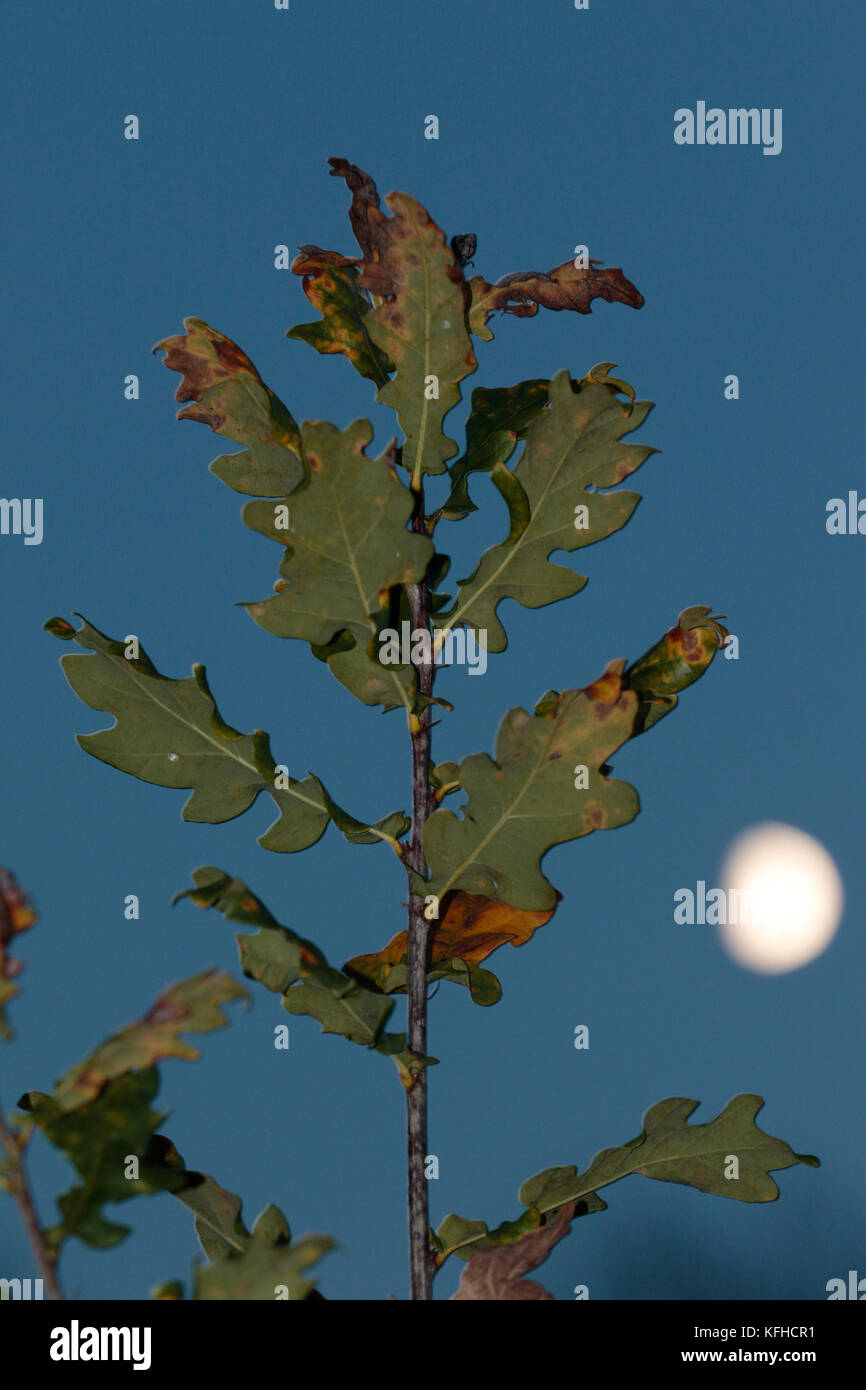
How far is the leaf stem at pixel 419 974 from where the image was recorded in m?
1.07

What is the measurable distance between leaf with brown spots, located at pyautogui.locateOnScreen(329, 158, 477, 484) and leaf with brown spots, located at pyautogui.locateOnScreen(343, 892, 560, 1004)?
0.44m

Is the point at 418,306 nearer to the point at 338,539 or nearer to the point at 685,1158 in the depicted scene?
the point at 338,539

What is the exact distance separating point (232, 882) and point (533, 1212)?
40cm

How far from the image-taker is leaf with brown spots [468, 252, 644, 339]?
1164mm

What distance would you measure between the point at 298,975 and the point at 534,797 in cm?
22

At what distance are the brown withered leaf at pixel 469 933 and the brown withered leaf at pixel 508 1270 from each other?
0.24 m

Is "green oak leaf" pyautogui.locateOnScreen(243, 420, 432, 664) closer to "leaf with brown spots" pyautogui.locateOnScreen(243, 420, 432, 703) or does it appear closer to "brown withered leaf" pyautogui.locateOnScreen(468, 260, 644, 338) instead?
"leaf with brown spots" pyautogui.locateOnScreen(243, 420, 432, 703)

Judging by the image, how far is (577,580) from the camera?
110cm

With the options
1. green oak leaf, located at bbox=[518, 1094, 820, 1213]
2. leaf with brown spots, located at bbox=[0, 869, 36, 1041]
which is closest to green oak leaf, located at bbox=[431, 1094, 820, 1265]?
green oak leaf, located at bbox=[518, 1094, 820, 1213]

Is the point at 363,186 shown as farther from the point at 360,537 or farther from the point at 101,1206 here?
the point at 101,1206

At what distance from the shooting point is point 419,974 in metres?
1.10

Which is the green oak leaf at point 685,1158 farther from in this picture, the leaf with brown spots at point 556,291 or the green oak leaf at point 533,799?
the leaf with brown spots at point 556,291

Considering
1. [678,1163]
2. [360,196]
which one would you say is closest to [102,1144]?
A: [678,1163]

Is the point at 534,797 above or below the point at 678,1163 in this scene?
above
